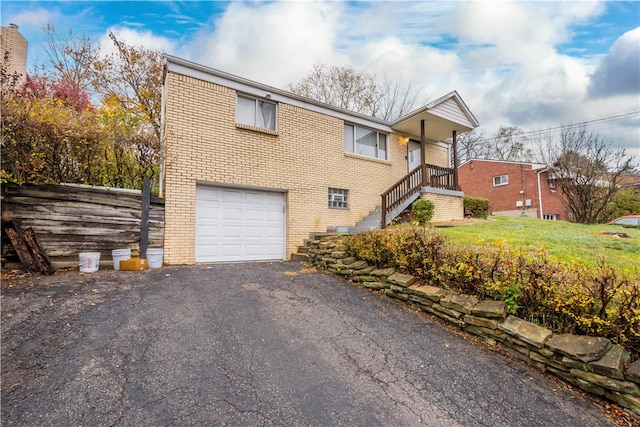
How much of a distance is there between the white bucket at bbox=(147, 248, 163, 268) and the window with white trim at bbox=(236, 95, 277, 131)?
4144 millimetres

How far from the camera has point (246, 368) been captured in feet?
9.21

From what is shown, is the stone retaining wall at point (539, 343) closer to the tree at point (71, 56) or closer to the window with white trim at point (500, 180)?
the tree at point (71, 56)

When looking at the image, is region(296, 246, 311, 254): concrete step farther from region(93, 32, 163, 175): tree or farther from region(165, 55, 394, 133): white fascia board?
region(93, 32, 163, 175): tree

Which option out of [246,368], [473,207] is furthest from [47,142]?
[473,207]

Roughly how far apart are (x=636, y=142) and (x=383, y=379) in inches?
874

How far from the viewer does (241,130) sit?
8281mm

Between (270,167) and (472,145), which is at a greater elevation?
(472,145)

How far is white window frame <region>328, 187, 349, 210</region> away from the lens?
1002cm

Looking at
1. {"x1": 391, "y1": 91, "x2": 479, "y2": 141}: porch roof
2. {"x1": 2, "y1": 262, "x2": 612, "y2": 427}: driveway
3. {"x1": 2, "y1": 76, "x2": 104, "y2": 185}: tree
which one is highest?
{"x1": 391, "y1": 91, "x2": 479, "y2": 141}: porch roof

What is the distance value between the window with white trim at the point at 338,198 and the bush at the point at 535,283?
15.9 ft

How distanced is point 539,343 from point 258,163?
7.32 metres

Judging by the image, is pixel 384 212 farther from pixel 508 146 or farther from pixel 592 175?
pixel 508 146

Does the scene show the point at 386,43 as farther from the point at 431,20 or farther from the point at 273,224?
the point at 273,224

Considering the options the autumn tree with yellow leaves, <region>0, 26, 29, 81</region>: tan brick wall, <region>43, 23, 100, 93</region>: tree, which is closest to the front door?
the autumn tree with yellow leaves
